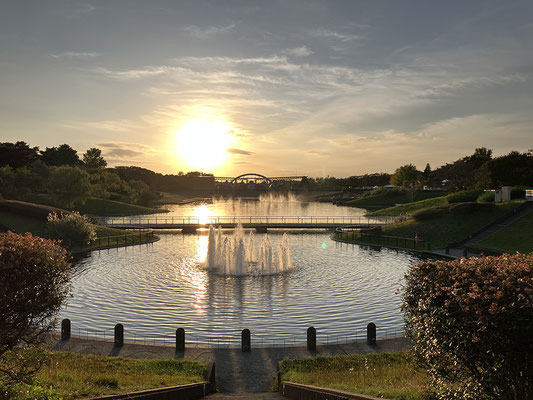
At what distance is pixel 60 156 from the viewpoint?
156 metres

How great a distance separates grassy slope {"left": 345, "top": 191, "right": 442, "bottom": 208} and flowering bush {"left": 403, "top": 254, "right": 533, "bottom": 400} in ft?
440

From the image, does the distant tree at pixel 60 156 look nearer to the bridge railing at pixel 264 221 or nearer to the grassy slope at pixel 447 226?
the bridge railing at pixel 264 221

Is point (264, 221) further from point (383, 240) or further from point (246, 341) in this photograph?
point (246, 341)

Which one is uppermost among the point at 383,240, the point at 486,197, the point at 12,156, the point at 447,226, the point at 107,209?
the point at 12,156

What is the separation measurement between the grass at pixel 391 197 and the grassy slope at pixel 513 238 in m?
82.6

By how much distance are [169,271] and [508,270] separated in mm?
33791

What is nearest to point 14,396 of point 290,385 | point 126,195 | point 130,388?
point 130,388

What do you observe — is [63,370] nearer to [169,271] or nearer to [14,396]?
[14,396]

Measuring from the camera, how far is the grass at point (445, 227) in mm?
57500

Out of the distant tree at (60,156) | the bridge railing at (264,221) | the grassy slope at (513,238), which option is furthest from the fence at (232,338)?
the distant tree at (60,156)

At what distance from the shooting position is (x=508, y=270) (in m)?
9.06

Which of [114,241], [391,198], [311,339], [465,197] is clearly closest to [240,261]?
[311,339]

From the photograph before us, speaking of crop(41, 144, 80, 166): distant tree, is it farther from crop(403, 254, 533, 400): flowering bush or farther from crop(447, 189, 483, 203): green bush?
crop(403, 254, 533, 400): flowering bush

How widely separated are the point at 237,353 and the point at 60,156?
159 metres
